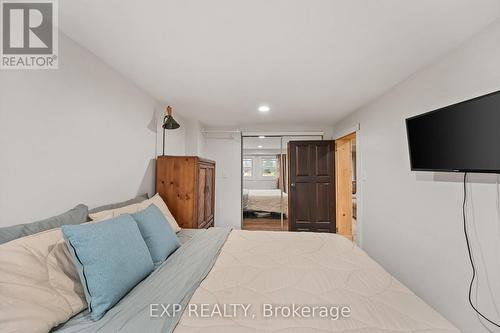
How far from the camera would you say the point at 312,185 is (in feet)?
15.0

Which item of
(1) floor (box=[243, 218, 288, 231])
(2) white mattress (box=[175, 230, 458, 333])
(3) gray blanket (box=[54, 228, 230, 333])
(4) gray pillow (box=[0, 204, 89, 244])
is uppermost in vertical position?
(4) gray pillow (box=[0, 204, 89, 244])

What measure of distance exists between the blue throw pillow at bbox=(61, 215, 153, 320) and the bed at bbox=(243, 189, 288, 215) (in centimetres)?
349

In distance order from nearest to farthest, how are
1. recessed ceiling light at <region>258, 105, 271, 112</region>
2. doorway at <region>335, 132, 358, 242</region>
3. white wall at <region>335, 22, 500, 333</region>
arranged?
1. white wall at <region>335, 22, 500, 333</region>
2. recessed ceiling light at <region>258, 105, 271, 112</region>
3. doorway at <region>335, 132, 358, 242</region>

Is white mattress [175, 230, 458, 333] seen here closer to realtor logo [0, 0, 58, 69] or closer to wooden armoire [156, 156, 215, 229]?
wooden armoire [156, 156, 215, 229]

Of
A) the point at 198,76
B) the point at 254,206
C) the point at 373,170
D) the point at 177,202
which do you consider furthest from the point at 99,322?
the point at 254,206

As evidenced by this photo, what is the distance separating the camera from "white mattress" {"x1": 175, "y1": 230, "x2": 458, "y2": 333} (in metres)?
0.98

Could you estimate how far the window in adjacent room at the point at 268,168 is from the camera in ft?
15.6

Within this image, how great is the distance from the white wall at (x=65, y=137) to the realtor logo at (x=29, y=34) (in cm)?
5

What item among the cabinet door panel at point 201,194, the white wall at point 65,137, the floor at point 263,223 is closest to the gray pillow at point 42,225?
the white wall at point 65,137

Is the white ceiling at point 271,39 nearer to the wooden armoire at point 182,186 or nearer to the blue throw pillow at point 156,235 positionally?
the wooden armoire at point 182,186

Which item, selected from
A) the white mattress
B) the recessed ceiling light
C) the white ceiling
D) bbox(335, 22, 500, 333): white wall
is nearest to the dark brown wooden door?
the recessed ceiling light

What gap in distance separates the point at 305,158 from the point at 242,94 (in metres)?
2.27

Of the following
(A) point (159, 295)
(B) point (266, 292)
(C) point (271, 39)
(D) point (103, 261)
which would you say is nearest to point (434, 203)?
(B) point (266, 292)

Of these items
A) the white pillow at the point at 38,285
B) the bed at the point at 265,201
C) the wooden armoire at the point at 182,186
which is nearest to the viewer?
the white pillow at the point at 38,285
